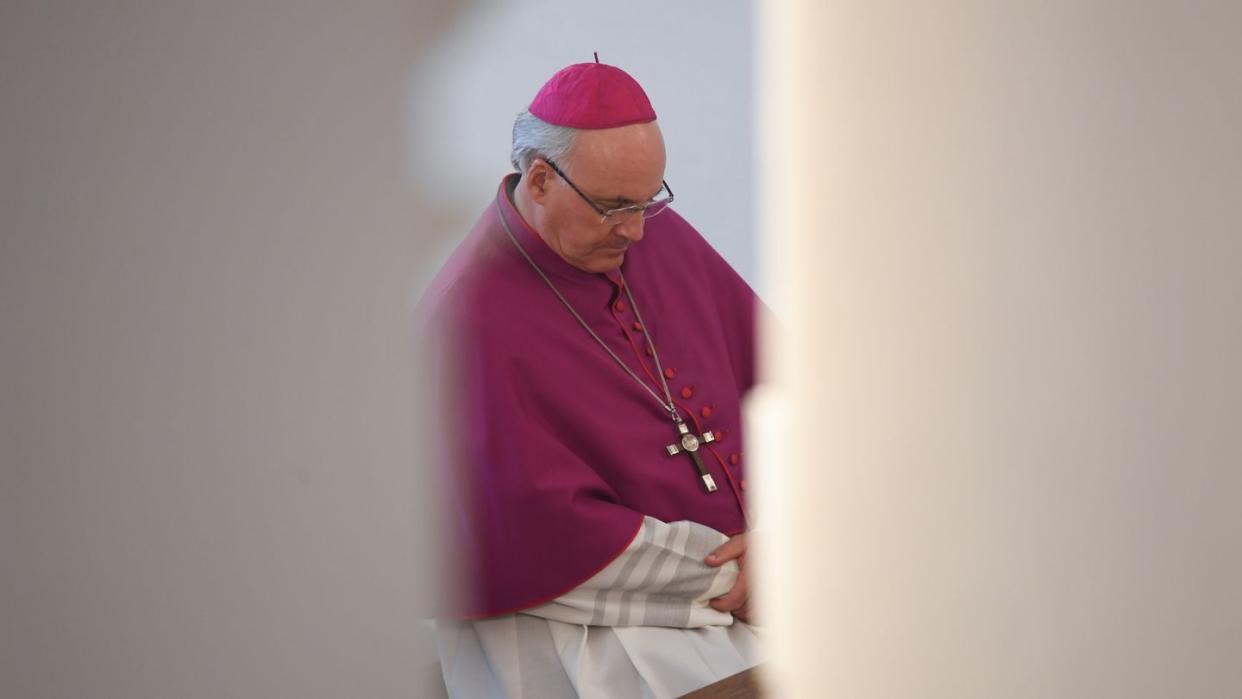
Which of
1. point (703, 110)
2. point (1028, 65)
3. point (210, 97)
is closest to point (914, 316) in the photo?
point (1028, 65)

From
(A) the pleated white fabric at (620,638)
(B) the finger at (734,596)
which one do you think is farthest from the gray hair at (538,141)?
(B) the finger at (734,596)

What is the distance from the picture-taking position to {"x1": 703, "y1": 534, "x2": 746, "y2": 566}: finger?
218 cm

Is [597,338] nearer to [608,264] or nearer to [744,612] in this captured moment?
[608,264]

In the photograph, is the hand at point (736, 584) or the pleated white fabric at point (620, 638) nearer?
the pleated white fabric at point (620, 638)

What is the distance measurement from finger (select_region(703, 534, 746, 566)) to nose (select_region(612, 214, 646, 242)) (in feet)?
1.96

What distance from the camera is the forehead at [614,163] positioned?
2152 millimetres

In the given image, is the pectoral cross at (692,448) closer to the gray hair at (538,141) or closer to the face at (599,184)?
the face at (599,184)

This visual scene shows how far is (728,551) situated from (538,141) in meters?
0.85

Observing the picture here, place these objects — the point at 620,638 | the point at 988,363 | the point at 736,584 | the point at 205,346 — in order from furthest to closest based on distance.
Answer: the point at 736,584 → the point at 620,638 → the point at 988,363 → the point at 205,346

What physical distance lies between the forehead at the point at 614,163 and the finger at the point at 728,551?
0.67 m

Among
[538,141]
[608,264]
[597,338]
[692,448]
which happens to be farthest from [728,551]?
[538,141]

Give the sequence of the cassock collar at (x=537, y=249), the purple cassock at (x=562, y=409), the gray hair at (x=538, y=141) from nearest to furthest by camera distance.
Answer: the purple cassock at (x=562, y=409), the gray hair at (x=538, y=141), the cassock collar at (x=537, y=249)

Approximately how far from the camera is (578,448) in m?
2.20

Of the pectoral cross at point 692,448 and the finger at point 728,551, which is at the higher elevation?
the pectoral cross at point 692,448
